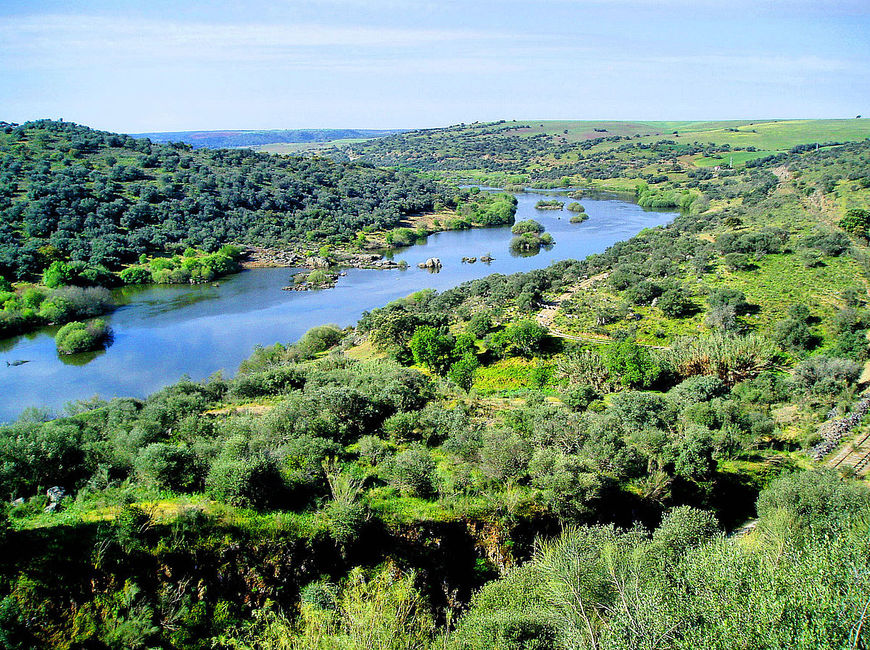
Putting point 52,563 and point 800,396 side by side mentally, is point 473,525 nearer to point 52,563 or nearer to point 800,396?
point 52,563

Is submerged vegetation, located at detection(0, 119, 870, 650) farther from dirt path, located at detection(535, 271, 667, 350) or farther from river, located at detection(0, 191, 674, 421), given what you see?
river, located at detection(0, 191, 674, 421)

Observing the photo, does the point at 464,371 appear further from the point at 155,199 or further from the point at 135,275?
the point at 155,199

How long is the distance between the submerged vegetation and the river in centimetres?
1501

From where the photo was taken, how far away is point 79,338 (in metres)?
40.8

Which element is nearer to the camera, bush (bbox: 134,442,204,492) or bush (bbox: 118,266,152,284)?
bush (bbox: 134,442,204,492)

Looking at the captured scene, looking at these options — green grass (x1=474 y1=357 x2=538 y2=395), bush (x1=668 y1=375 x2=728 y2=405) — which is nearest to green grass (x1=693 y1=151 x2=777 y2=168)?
green grass (x1=474 y1=357 x2=538 y2=395)

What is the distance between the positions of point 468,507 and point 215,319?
143 ft

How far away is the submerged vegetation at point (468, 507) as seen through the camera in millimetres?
8945

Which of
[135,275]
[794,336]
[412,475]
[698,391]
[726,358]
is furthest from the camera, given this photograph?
[135,275]

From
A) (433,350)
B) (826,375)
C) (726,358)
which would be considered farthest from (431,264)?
(826,375)

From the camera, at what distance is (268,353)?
3569 centimetres

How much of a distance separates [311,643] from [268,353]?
2870cm

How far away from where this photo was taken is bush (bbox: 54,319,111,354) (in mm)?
40594

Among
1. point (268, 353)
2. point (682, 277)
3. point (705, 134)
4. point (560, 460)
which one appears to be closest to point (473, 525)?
point (560, 460)
